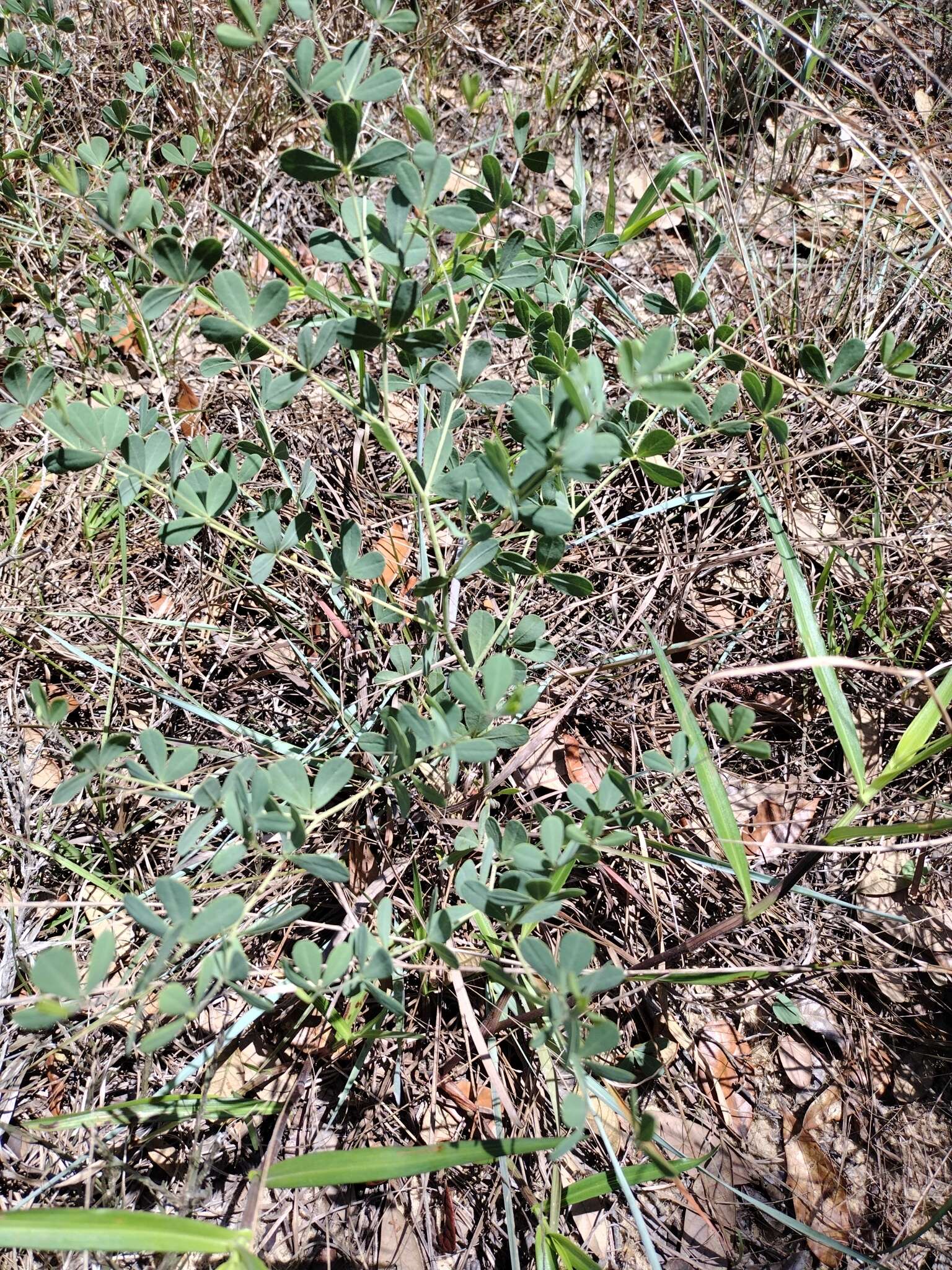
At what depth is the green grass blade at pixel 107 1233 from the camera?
1029mm

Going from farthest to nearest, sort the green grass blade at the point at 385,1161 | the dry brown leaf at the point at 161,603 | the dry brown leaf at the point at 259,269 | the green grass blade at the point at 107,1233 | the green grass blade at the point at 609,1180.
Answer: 1. the dry brown leaf at the point at 259,269
2. the dry brown leaf at the point at 161,603
3. the green grass blade at the point at 609,1180
4. the green grass blade at the point at 385,1161
5. the green grass blade at the point at 107,1233

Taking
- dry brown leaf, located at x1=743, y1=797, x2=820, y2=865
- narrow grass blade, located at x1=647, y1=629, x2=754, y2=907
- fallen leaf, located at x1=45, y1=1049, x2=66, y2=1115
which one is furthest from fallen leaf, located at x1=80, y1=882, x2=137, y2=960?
dry brown leaf, located at x1=743, y1=797, x2=820, y2=865

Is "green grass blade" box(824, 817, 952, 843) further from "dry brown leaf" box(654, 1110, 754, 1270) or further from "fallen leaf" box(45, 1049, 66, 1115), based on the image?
"fallen leaf" box(45, 1049, 66, 1115)

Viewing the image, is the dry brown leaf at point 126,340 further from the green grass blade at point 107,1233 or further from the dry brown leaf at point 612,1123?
the dry brown leaf at point 612,1123

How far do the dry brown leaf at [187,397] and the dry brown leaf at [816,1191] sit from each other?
2.00 m

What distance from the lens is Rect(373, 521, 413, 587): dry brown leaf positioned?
192 centimetres

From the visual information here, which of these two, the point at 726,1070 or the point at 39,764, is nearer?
the point at 726,1070

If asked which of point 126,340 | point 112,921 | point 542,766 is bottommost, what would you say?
point 112,921

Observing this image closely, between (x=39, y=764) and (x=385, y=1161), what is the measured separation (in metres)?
1.07

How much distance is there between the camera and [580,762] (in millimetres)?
1736

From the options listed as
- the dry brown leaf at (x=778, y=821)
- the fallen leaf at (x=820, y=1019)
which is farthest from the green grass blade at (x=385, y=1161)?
the dry brown leaf at (x=778, y=821)

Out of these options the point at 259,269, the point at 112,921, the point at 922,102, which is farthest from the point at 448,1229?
the point at 922,102

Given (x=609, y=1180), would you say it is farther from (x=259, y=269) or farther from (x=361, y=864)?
(x=259, y=269)

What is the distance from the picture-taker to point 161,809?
168cm
